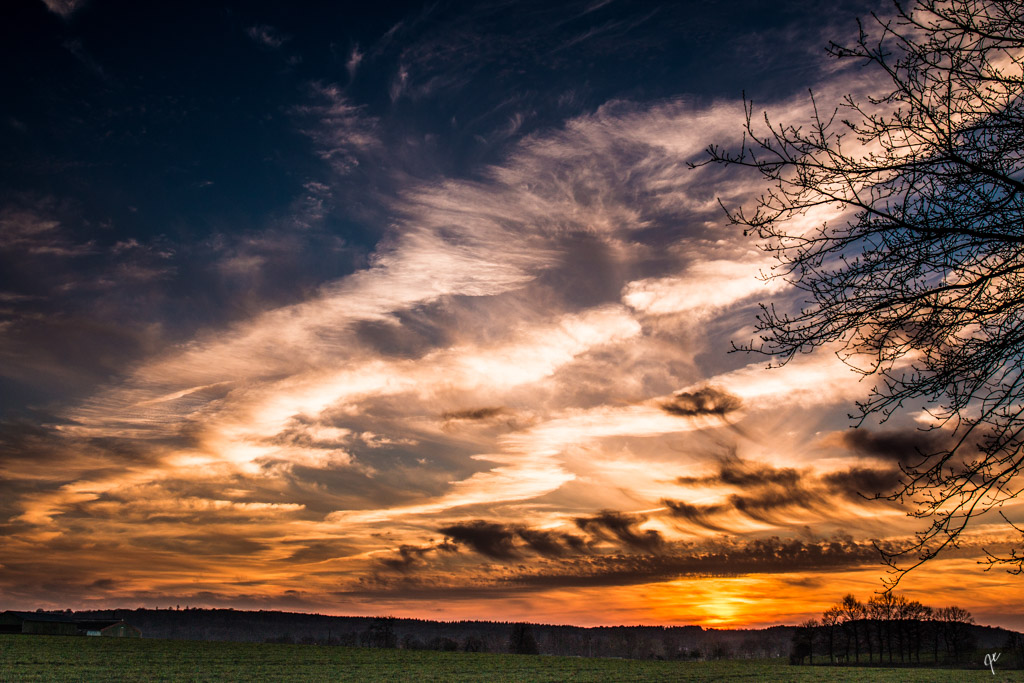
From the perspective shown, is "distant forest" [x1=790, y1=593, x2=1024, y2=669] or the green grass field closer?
the green grass field

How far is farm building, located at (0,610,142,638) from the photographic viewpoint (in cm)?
9512

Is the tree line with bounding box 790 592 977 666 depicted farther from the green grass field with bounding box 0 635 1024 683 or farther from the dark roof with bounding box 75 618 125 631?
the dark roof with bounding box 75 618 125 631

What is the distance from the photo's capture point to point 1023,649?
249 feet

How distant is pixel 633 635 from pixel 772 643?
3761 cm

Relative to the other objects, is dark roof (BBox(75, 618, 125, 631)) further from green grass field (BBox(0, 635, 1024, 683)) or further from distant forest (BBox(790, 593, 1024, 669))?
distant forest (BBox(790, 593, 1024, 669))

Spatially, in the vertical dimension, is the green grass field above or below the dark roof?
above

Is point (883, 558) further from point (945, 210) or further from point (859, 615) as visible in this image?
point (859, 615)

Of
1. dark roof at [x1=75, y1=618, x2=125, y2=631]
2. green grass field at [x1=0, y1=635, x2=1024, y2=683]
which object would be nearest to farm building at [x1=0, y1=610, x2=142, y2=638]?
dark roof at [x1=75, y1=618, x2=125, y2=631]

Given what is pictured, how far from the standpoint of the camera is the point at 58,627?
99750 mm

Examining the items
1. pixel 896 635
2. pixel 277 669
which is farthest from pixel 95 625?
pixel 896 635

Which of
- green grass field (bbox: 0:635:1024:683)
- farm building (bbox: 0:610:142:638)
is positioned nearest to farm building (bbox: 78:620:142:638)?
farm building (bbox: 0:610:142:638)

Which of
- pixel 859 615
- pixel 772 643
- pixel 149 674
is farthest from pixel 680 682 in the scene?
pixel 772 643

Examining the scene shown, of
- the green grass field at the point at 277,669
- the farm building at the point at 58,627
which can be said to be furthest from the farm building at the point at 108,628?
the green grass field at the point at 277,669

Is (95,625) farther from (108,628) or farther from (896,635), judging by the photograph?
(896,635)
